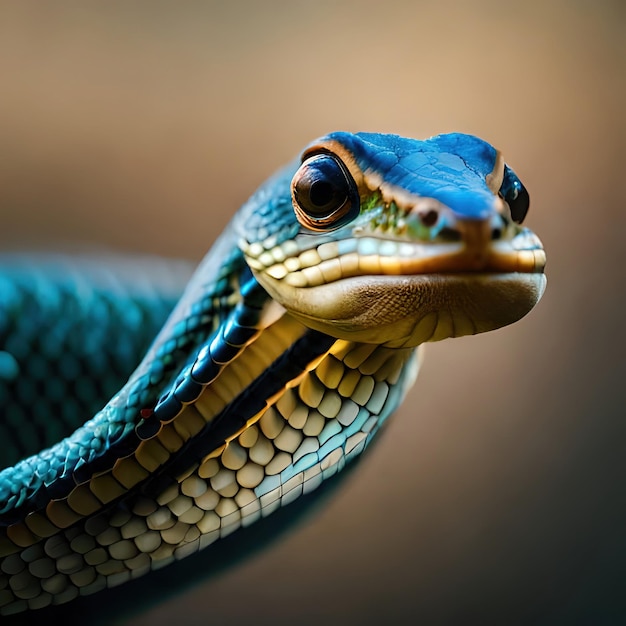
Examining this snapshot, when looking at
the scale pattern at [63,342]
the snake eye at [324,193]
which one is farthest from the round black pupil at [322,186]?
the scale pattern at [63,342]

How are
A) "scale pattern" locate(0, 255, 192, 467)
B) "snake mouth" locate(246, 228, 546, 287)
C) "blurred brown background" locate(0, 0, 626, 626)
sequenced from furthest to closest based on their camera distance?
1. "blurred brown background" locate(0, 0, 626, 626)
2. "scale pattern" locate(0, 255, 192, 467)
3. "snake mouth" locate(246, 228, 546, 287)

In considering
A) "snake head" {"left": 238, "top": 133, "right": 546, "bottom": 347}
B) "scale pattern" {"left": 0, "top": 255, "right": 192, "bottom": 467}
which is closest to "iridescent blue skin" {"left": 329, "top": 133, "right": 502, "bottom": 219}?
"snake head" {"left": 238, "top": 133, "right": 546, "bottom": 347}

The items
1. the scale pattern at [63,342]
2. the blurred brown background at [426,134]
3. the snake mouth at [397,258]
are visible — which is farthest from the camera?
the blurred brown background at [426,134]

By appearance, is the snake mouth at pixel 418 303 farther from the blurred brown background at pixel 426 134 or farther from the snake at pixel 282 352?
the blurred brown background at pixel 426 134

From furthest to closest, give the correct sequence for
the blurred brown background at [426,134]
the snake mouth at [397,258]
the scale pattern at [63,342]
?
the blurred brown background at [426,134]
the scale pattern at [63,342]
the snake mouth at [397,258]

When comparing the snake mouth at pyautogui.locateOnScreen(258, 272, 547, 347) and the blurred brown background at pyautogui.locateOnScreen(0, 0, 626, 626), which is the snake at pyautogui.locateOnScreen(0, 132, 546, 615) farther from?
the blurred brown background at pyautogui.locateOnScreen(0, 0, 626, 626)

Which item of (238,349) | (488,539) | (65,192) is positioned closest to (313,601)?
(488,539)

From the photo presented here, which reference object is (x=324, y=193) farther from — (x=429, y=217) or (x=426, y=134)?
(x=426, y=134)
